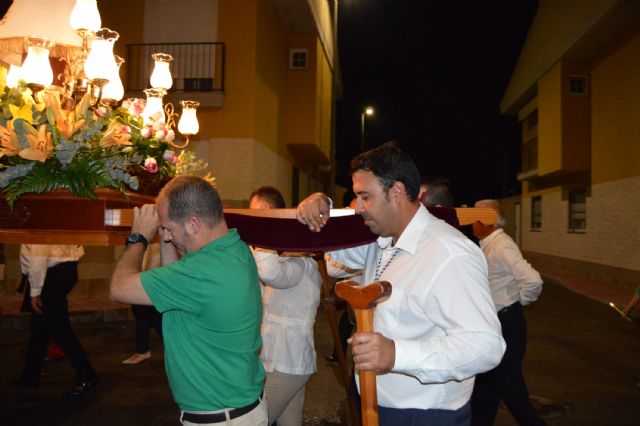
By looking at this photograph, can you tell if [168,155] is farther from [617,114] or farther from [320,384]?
[617,114]

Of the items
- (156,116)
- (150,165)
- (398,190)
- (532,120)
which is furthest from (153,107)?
(532,120)

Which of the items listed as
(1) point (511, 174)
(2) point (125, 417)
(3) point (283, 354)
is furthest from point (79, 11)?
(1) point (511, 174)

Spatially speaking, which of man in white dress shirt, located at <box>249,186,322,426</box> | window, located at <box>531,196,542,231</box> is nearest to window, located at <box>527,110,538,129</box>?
window, located at <box>531,196,542,231</box>

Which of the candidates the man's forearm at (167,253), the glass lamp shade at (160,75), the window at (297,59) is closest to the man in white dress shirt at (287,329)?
the man's forearm at (167,253)

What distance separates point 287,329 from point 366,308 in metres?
1.80

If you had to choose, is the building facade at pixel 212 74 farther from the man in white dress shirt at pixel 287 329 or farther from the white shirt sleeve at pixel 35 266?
the man in white dress shirt at pixel 287 329

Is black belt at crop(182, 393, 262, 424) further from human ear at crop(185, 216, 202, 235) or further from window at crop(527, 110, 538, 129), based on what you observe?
window at crop(527, 110, 538, 129)

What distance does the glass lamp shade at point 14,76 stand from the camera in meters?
3.18

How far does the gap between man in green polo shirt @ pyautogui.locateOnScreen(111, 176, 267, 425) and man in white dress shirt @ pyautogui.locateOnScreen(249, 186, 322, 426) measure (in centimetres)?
106

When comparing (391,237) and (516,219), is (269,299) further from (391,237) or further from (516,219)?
(516,219)

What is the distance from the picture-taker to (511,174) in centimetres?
3422

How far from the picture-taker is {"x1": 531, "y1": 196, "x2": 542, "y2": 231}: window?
24402mm

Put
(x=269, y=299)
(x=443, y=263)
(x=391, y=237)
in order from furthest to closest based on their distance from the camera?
1. (x=269, y=299)
2. (x=391, y=237)
3. (x=443, y=263)

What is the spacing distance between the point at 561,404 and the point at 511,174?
100 feet
